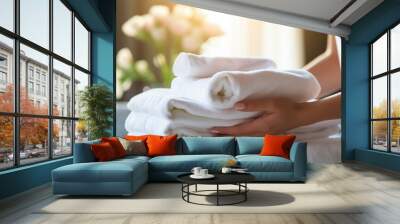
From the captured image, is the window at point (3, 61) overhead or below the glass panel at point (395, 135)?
overhead

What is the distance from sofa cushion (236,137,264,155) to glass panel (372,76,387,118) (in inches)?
106

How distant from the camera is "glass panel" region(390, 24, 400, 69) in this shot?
6441 millimetres

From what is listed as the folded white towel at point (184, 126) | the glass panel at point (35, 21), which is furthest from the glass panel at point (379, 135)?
the glass panel at point (35, 21)

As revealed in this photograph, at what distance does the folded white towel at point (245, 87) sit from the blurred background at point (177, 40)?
2.40ft

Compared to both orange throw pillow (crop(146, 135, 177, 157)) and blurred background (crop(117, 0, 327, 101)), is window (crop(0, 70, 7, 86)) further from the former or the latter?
blurred background (crop(117, 0, 327, 101))

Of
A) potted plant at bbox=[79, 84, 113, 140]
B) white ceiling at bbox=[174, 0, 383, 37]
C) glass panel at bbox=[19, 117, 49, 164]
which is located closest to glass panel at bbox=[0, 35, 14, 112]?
glass panel at bbox=[19, 117, 49, 164]

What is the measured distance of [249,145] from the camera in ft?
18.7

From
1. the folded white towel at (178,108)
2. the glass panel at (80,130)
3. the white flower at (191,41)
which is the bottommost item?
the glass panel at (80,130)

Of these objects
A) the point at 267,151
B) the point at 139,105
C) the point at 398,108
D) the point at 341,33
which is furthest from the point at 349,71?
the point at 139,105

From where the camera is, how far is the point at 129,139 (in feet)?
18.8

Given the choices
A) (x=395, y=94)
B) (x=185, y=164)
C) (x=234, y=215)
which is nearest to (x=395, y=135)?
(x=395, y=94)

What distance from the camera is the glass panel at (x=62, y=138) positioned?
18.1ft

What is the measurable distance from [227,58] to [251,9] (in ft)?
3.29

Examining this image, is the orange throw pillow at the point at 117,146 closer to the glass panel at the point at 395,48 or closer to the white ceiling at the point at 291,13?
the white ceiling at the point at 291,13
